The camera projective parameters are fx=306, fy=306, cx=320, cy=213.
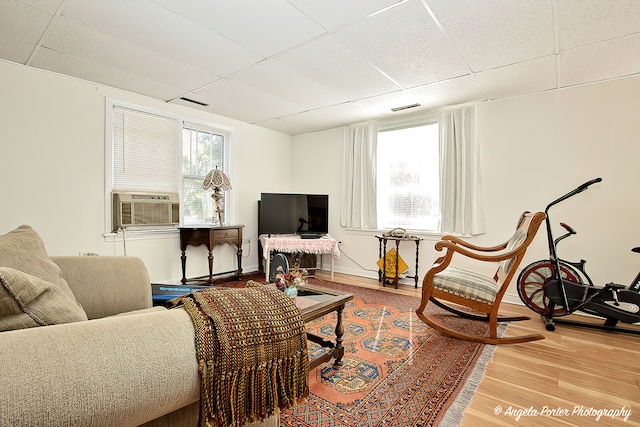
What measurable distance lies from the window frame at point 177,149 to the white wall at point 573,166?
3.47 meters

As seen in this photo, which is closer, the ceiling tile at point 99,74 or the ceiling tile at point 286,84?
the ceiling tile at point 99,74

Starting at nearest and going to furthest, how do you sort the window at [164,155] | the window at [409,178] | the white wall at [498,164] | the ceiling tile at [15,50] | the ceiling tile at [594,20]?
the ceiling tile at [594,20], the ceiling tile at [15,50], the white wall at [498,164], the window at [164,155], the window at [409,178]

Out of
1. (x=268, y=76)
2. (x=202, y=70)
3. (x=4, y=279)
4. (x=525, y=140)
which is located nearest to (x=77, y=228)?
(x=202, y=70)

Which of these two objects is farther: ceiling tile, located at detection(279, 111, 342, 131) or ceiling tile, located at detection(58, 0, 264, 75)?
ceiling tile, located at detection(279, 111, 342, 131)

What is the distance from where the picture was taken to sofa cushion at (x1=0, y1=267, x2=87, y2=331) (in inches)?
32.4

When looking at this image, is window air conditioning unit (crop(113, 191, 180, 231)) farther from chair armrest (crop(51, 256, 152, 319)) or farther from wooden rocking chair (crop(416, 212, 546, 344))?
wooden rocking chair (crop(416, 212, 546, 344))

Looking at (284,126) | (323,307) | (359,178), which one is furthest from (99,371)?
(284,126)

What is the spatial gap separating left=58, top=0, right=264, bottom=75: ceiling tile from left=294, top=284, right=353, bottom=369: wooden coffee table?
204cm

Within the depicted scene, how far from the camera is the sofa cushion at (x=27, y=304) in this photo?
82 cm

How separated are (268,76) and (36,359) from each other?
2.96 metres

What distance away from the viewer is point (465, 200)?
379 centimetres

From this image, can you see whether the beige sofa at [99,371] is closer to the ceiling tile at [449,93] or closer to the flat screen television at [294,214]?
the ceiling tile at [449,93]

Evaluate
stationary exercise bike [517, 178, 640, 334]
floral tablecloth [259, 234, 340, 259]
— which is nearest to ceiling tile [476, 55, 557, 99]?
stationary exercise bike [517, 178, 640, 334]

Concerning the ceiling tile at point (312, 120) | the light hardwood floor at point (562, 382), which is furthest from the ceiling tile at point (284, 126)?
the light hardwood floor at point (562, 382)
